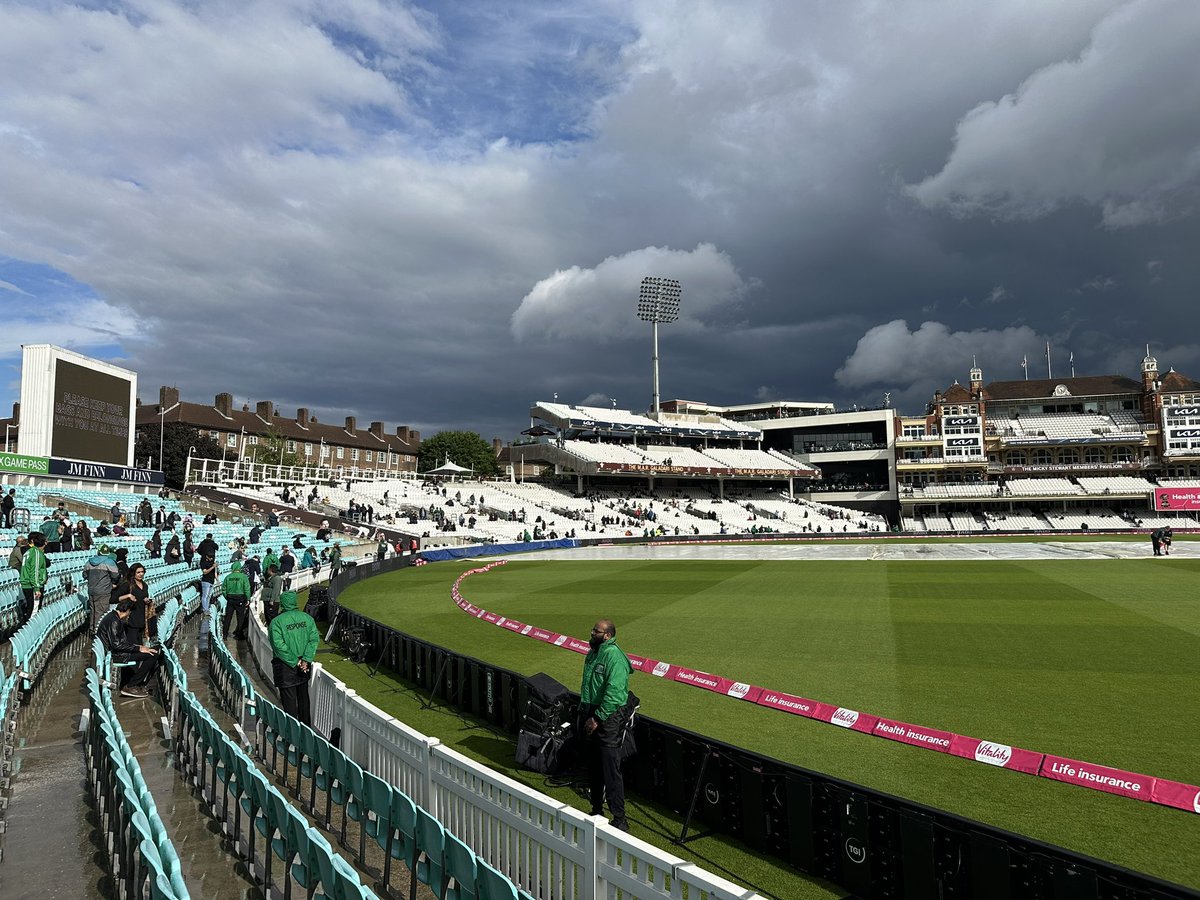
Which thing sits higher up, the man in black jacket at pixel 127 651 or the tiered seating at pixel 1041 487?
the tiered seating at pixel 1041 487

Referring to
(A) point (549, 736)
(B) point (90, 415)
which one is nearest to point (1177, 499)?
(A) point (549, 736)

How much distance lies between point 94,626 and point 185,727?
22.9 ft

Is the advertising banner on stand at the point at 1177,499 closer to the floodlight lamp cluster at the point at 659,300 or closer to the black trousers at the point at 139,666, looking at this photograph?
the floodlight lamp cluster at the point at 659,300

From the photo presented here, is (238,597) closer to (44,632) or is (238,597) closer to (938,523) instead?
(44,632)

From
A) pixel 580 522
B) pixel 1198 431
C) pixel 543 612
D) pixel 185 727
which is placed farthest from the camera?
pixel 1198 431

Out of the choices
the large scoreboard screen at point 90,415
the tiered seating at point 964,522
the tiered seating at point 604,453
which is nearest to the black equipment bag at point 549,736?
the large scoreboard screen at point 90,415

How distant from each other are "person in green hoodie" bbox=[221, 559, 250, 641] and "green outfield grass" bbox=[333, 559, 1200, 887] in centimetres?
344

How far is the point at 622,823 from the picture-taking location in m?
6.02

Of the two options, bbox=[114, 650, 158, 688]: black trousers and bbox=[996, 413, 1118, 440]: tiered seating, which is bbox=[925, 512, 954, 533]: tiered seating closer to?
bbox=[996, 413, 1118, 440]: tiered seating

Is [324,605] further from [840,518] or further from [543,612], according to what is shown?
[840,518]

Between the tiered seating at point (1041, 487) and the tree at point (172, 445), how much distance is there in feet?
263

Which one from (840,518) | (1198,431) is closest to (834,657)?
(840,518)

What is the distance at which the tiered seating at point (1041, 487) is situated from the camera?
238ft

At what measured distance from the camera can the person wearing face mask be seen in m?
6.04
